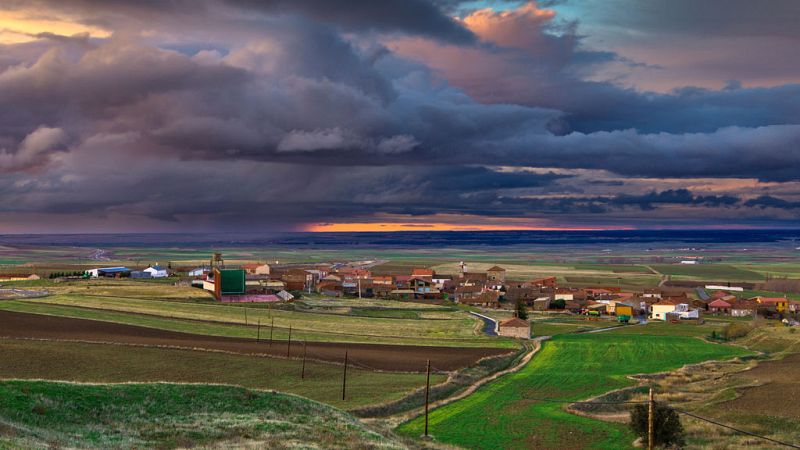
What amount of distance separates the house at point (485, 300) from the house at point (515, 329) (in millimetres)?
44559

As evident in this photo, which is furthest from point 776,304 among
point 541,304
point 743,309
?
point 541,304

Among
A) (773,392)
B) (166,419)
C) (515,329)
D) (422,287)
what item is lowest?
(422,287)

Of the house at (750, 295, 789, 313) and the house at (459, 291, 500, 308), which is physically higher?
the house at (750, 295, 789, 313)

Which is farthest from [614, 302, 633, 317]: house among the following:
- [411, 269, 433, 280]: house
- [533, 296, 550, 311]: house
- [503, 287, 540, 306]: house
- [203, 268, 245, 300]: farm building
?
[203, 268, 245, 300]: farm building

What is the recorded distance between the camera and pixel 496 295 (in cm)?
14400

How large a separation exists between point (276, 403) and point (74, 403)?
33.2 feet

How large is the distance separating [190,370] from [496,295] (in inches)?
3753

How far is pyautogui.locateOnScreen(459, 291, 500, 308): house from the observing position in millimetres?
141125

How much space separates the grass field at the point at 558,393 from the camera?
41344 millimetres

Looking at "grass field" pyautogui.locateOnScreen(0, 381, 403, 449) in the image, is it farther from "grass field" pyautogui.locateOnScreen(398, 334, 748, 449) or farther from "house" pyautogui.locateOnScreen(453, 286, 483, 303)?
"house" pyautogui.locateOnScreen(453, 286, 483, 303)

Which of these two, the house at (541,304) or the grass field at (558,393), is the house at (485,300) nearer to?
the house at (541,304)

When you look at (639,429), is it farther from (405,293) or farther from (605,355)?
(405,293)

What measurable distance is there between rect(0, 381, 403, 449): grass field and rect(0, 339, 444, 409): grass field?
9.38 m

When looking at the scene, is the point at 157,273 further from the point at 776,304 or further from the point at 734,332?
the point at 776,304
